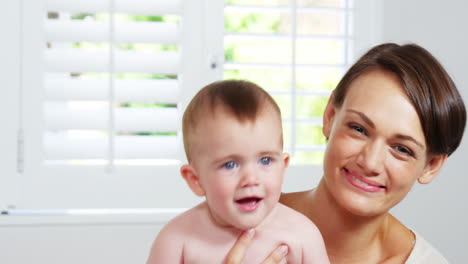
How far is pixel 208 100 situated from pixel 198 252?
0.30m

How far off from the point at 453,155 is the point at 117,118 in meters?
1.41

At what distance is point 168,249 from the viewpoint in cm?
131

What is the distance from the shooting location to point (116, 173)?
104 inches

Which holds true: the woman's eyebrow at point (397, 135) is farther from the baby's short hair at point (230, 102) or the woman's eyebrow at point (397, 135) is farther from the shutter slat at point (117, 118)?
the shutter slat at point (117, 118)

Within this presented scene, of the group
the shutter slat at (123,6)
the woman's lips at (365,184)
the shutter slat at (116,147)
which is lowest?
the shutter slat at (116,147)

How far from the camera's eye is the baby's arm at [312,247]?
4.42ft

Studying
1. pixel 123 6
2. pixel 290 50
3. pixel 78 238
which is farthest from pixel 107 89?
pixel 290 50

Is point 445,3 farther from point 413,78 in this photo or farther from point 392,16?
point 413,78

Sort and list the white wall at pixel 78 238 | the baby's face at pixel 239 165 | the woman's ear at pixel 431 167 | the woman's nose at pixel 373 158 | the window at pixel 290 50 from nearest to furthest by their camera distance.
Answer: the baby's face at pixel 239 165 < the woman's nose at pixel 373 158 < the woman's ear at pixel 431 167 < the white wall at pixel 78 238 < the window at pixel 290 50

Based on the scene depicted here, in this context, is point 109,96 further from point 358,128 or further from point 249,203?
point 249,203

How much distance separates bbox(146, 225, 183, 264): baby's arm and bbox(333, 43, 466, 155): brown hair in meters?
0.55

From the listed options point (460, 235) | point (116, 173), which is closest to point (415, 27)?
point (460, 235)

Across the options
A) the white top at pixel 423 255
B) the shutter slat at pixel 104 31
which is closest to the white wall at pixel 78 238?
the shutter slat at pixel 104 31

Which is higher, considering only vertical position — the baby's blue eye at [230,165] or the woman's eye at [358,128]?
the woman's eye at [358,128]
